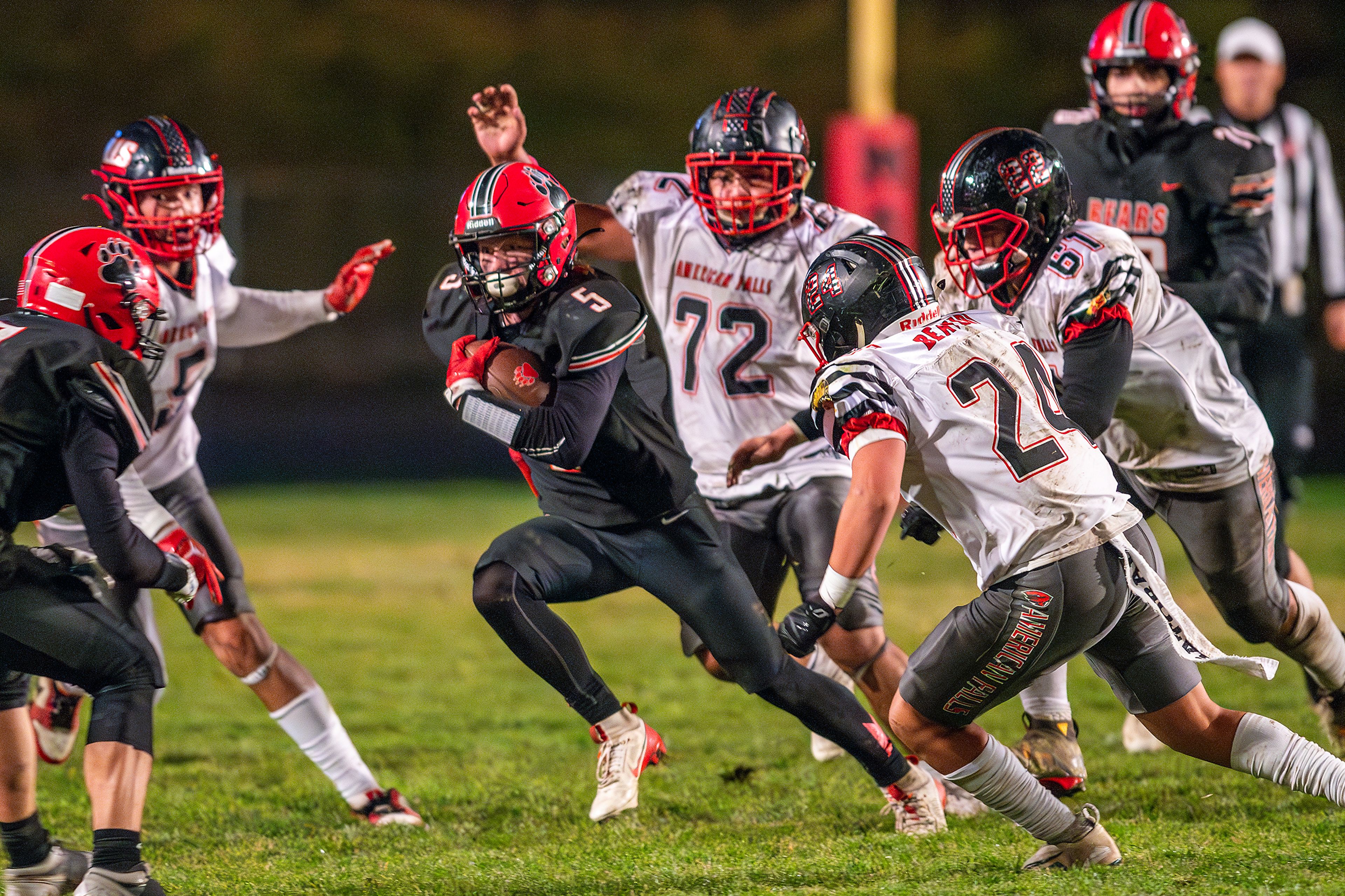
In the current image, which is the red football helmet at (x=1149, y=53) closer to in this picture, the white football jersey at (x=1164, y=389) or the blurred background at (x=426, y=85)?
the white football jersey at (x=1164, y=389)

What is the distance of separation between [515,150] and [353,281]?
82 centimetres

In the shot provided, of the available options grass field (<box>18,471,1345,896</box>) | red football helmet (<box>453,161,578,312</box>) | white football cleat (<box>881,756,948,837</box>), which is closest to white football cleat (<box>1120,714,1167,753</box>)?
grass field (<box>18,471,1345,896</box>)

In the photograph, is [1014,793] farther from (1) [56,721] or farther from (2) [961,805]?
(1) [56,721]

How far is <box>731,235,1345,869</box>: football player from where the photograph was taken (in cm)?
358

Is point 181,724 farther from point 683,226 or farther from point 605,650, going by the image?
point 683,226

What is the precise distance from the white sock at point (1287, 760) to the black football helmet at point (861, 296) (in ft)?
4.42

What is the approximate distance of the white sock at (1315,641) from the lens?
4.66 metres

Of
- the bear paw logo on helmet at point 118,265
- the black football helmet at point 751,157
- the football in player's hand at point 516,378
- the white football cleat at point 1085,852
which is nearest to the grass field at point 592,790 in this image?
the white football cleat at point 1085,852

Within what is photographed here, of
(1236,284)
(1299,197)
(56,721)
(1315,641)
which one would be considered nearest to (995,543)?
(1315,641)

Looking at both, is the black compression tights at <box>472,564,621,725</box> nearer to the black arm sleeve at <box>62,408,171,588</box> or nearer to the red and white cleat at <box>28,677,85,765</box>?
the black arm sleeve at <box>62,408,171,588</box>

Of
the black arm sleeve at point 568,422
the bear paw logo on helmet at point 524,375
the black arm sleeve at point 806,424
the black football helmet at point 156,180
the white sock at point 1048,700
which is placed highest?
the black football helmet at point 156,180

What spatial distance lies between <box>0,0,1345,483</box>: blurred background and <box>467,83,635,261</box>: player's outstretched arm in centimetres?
1305

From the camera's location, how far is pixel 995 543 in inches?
144

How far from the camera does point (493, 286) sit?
4.34 meters
